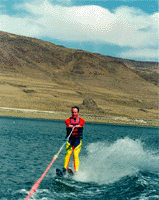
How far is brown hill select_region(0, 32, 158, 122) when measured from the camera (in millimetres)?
95375

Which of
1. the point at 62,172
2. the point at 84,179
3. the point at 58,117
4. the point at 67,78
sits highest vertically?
the point at 67,78

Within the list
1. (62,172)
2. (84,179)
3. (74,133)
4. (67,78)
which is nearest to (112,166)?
(84,179)

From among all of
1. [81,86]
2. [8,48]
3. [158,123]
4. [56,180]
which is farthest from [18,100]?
[8,48]

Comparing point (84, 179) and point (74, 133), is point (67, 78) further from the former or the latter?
point (84, 179)

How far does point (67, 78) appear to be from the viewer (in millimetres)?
145250

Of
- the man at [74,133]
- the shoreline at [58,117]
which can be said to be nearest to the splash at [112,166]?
the man at [74,133]

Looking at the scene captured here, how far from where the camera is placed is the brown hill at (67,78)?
3755 inches

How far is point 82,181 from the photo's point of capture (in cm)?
1028

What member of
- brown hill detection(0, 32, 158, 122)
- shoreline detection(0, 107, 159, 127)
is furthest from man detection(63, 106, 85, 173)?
brown hill detection(0, 32, 158, 122)

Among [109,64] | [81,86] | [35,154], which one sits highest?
[109,64]

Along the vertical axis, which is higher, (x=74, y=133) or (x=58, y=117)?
(x=74, y=133)

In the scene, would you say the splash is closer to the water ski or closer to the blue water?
the blue water

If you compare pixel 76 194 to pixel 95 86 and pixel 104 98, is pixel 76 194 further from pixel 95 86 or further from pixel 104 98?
pixel 95 86

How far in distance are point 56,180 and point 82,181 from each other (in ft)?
3.21
